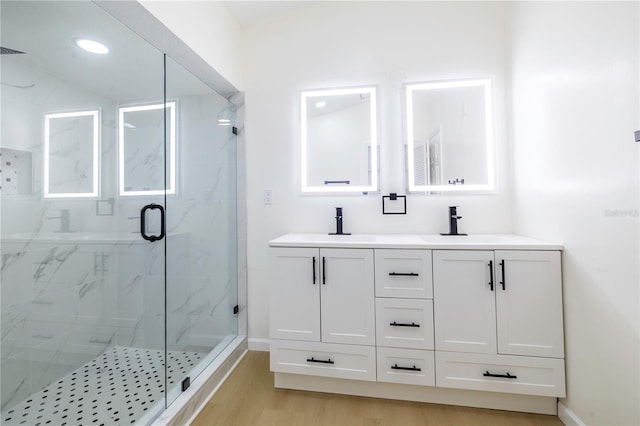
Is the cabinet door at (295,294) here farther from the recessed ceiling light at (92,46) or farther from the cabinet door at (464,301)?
the recessed ceiling light at (92,46)

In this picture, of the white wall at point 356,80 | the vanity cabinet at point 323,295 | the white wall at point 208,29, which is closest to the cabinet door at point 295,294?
the vanity cabinet at point 323,295

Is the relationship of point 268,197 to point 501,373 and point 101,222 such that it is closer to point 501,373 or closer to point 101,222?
point 101,222

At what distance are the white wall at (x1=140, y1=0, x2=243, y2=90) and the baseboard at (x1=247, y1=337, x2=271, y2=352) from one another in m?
2.06

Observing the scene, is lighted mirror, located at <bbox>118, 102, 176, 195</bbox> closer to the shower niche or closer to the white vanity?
the shower niche

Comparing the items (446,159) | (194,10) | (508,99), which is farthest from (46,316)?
(508,99)

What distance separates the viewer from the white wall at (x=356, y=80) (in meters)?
2.01

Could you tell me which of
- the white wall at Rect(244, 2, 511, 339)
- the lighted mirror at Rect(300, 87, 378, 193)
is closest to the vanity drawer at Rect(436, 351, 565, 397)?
the white wall at Rect(244, 2, 511, 339)

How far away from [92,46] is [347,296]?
2.06 m

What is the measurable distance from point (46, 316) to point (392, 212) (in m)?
2.20

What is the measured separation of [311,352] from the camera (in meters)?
1.66

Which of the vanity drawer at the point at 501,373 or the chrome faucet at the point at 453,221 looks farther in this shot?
the chrome faucet at the point at 453,221

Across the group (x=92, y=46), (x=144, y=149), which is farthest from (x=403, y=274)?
(x=92, y=46)

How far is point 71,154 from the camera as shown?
1.53 m

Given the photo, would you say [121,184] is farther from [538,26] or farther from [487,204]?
[538,26]
